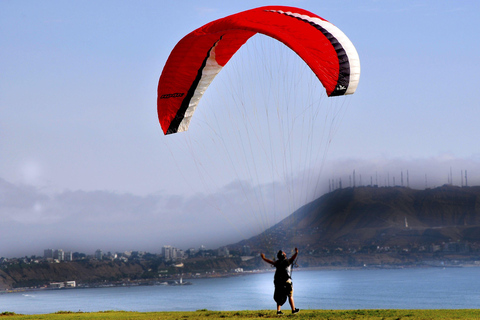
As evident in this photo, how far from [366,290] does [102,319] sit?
111 m

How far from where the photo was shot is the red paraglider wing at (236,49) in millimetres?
13359

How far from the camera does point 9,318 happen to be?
1521cm

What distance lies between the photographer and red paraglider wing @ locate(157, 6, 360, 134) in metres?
13.4

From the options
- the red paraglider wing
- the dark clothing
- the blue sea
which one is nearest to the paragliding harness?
the dark clothing

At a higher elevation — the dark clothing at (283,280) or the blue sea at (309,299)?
the dark clothing at (283,280)

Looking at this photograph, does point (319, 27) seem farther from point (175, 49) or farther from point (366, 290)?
point (366, 290)

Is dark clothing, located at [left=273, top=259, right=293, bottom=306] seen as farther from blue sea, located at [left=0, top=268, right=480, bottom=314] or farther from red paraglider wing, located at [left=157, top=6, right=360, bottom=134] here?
blue sea, located at [left=0, top=268, right=480, bottom=314]

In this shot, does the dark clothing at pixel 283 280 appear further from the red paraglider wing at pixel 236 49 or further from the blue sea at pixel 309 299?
the blue sea at pixel 309 299

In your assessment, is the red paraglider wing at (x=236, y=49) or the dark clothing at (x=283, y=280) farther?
the red paraglider wing at (x=236, y=49)

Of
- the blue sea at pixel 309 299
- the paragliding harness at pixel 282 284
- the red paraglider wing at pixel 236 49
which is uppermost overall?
the red paraglider wing at pixel 236 49

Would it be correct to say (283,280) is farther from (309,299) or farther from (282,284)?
(309,299)

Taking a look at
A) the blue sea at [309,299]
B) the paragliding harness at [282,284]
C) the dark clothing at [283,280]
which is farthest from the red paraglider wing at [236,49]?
the blue sea at [309,299]

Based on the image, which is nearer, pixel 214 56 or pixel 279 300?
pixel 279 300

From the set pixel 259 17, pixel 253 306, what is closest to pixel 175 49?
pixel 259 17
